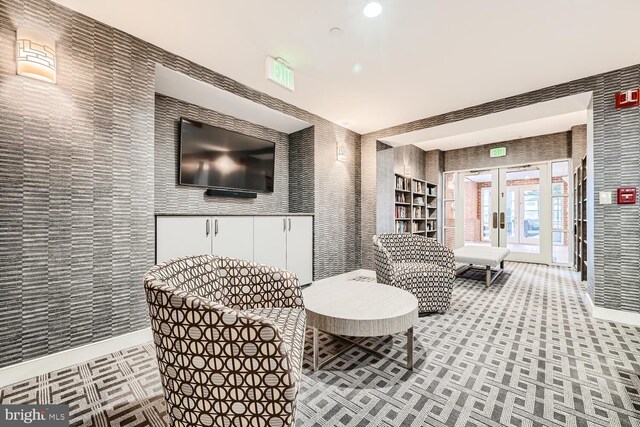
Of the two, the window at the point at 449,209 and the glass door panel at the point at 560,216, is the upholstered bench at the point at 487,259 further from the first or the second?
the window at the point at 449,209

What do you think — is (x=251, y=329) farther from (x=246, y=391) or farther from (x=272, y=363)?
(x=246, y=391)

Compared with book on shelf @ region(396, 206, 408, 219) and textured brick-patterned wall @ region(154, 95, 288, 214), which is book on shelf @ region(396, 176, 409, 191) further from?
textured brick-patterned wall @ region(154, 95, 288, 214)

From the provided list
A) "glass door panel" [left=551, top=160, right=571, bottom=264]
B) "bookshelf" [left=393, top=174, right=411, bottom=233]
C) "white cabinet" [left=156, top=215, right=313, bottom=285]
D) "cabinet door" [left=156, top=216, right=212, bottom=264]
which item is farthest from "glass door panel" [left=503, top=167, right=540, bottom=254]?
"cabinet door" [left=156, top=216, right=212, bottom=264]

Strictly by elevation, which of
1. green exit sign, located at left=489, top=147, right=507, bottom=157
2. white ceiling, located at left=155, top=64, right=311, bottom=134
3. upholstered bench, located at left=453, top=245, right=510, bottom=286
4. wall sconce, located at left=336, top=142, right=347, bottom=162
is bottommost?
upholstered bench, located at left=453, top=245, right=510, bottom=286

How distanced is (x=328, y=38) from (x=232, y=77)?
1.27m

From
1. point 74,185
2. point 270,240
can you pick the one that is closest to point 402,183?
point 270,240

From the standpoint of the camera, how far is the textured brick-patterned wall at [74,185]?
1.83 meters

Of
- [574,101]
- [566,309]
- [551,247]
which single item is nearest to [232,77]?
[574,101]

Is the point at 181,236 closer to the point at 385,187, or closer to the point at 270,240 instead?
the point at 270,240

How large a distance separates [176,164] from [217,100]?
900 mm

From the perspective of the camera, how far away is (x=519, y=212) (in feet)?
22.8

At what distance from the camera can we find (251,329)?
983mm

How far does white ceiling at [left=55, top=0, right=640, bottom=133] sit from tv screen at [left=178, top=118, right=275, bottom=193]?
764 mm

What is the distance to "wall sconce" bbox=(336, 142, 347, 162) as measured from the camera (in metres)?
4.55
